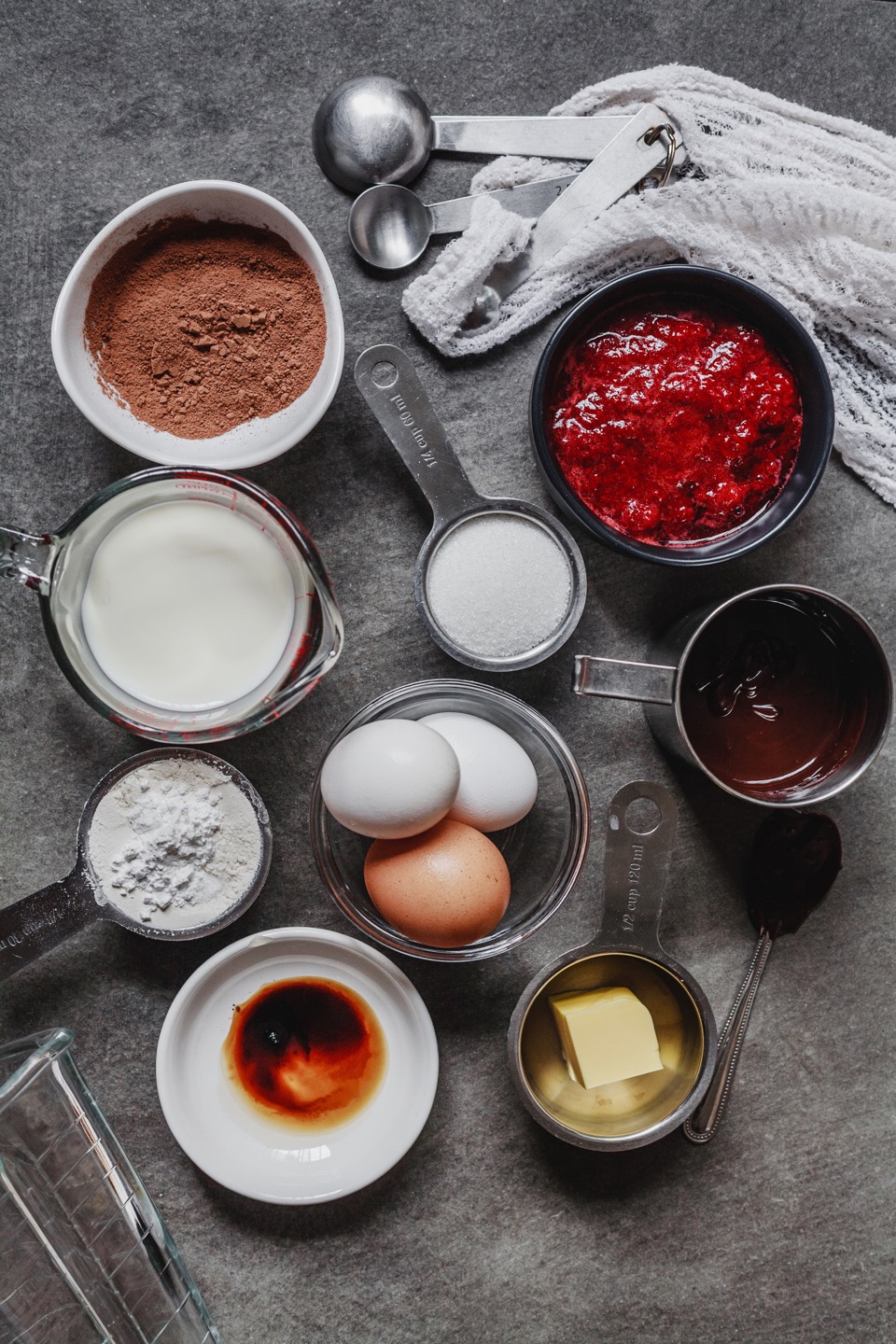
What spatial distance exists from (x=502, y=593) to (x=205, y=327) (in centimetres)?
44

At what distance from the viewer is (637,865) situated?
3.29ft

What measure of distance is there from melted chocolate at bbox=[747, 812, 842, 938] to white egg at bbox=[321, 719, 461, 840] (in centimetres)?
44

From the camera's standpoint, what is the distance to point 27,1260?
0.95 metres

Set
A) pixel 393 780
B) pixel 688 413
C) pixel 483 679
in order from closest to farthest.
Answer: pixel 393 780, pixel 688 413, pixel 483 679

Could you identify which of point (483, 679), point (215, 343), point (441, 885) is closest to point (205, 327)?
point (215, 343)

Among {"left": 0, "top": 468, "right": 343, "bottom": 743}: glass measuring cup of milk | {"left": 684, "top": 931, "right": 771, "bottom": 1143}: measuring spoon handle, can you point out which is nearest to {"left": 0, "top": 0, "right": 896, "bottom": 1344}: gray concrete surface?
{"left": 684, "top": 931, "right": 771, "bottom": 1143}: measuring spoon handle

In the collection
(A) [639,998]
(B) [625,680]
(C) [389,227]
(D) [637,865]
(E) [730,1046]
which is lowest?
(E) [730,1046]

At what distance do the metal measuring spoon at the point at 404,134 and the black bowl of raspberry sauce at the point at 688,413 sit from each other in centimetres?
24

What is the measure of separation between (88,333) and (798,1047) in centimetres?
121

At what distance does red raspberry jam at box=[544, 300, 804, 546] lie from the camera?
979mm

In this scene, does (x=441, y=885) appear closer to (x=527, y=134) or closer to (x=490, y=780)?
(x=490, y=780)

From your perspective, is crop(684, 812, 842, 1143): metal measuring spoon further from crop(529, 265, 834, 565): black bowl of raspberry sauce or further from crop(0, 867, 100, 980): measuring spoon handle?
crop(0, 867, 100, 980): measuring spoon handle

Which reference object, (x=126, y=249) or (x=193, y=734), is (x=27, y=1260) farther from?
(x=126, y=249)

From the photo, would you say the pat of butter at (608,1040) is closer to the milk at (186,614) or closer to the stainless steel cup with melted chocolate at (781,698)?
the stainless steel cup with melted chocolate at (781,698)
